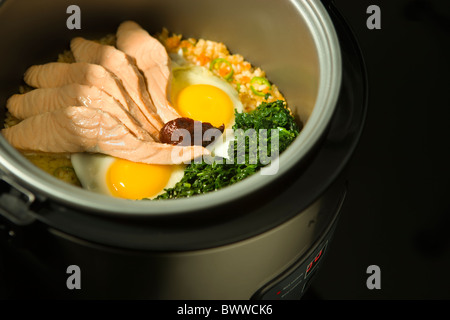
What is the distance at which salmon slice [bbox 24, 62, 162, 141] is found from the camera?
5.93ft

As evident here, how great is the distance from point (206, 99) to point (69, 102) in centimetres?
43

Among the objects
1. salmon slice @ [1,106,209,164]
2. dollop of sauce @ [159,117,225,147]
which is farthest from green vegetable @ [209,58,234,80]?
salmon slice @ [1,106,209,164]

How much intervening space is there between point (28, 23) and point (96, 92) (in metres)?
0.31

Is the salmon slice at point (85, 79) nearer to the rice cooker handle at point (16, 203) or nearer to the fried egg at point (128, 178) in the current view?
the fried egg at point (128, 178)

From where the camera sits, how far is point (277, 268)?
146 cm

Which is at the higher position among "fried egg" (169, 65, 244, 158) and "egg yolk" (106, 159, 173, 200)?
"fried egg" (169, 65, 244, 158)

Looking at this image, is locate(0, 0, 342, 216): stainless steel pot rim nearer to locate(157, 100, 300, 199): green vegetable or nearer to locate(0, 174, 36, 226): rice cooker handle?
locate(0, 174, 36, 226): rice cooker handle

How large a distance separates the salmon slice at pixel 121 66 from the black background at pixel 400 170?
0.77 m

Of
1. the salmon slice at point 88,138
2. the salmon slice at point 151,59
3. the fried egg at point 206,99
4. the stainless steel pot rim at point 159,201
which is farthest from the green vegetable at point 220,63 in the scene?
the stainless steel pot rim at point 159,201

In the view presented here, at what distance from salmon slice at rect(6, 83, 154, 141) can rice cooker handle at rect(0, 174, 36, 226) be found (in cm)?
54

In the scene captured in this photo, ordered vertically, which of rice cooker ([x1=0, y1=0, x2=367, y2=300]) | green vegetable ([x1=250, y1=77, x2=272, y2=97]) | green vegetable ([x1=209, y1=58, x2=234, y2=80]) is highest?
green vegetable ([x1=209, y1=58, x2=234, y2=80])
